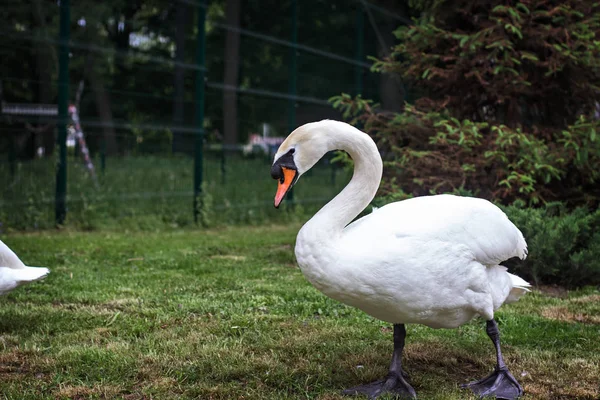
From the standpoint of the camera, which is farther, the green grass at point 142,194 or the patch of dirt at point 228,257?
the green grass at point 142,194

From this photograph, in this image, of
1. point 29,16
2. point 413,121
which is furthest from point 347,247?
point 29,16

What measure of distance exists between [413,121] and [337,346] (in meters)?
3.52

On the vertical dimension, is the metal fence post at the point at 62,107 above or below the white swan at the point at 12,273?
above

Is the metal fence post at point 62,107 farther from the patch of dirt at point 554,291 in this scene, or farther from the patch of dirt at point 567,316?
the patch of dirt at point 567,316

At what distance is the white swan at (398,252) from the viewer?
Answer: 11.0 feet

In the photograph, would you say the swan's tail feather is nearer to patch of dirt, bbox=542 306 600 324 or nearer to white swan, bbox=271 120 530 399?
white swan, bbox=271 120 530 399

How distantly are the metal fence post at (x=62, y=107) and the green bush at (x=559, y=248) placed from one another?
209 inches

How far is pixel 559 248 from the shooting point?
6223mm

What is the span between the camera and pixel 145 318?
491 centimetres

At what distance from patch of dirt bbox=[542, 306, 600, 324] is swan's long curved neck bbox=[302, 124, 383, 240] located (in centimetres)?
225

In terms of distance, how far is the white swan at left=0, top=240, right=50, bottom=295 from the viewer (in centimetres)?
436

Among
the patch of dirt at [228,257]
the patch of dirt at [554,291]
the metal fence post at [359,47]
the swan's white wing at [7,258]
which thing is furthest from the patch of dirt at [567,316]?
the metal fence post at [359,47]

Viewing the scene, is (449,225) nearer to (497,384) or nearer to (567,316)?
(497,384)

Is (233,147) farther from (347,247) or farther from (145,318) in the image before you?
(347,247)
